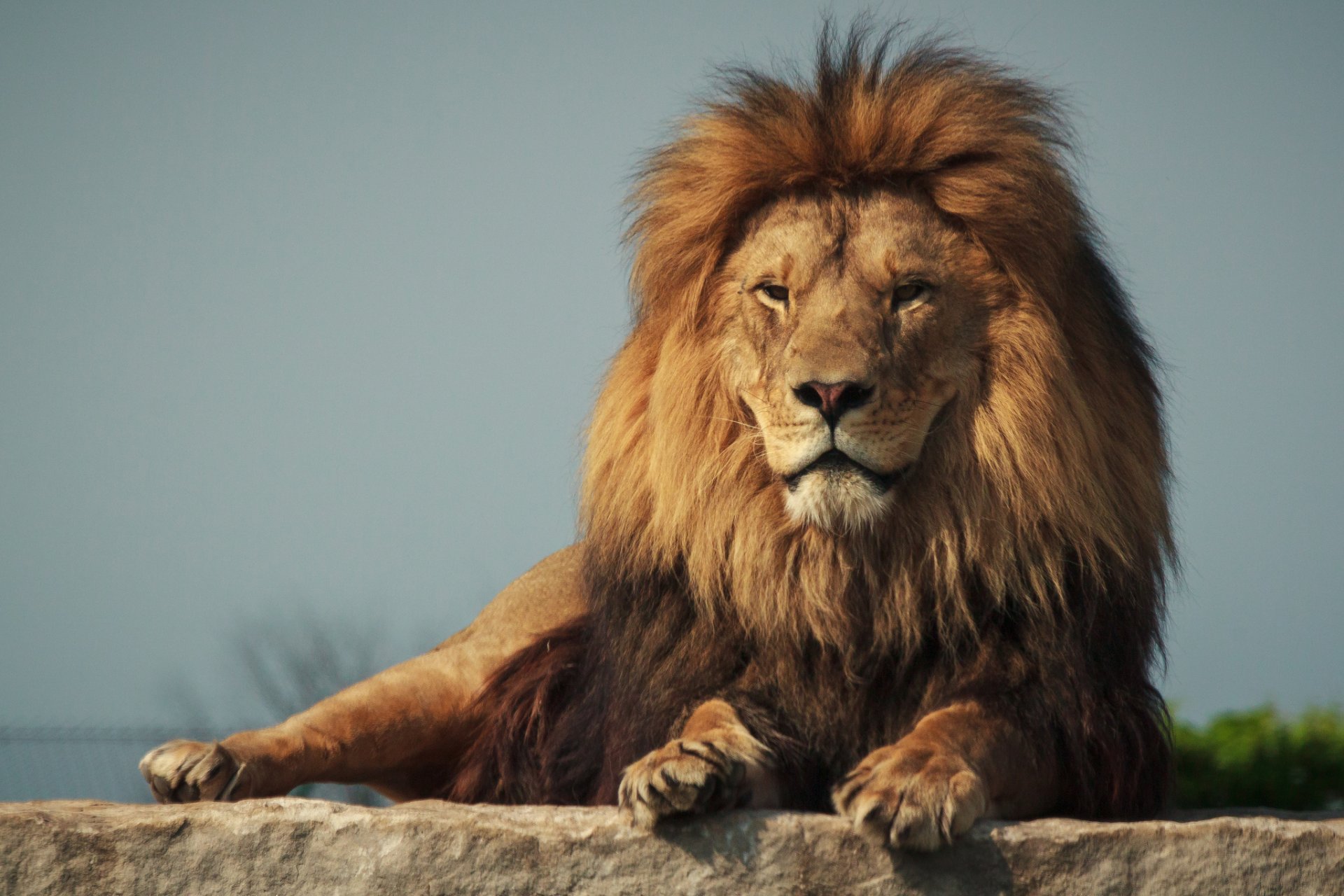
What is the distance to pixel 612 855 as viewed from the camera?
2588 millimetres

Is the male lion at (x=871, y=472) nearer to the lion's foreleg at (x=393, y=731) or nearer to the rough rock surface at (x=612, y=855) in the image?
the lion's foreleg at (x=393, y=731)

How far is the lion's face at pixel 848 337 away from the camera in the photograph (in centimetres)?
295

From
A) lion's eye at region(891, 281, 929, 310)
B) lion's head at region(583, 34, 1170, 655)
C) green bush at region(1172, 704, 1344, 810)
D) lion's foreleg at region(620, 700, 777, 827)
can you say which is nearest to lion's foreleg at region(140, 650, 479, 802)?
lion's head at region(583, 34, 1170, 655)

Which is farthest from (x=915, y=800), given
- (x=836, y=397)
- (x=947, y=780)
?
(x=836, y=397)

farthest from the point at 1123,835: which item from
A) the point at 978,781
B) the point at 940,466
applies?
the point at 940,466

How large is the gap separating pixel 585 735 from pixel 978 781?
1.23 metres

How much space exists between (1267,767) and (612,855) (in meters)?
5.18

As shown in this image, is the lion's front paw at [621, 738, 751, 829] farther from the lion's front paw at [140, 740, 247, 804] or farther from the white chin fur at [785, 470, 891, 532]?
the lion's front paw at [140, 740, 247, 804]

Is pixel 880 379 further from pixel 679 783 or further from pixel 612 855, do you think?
pixel 612 855

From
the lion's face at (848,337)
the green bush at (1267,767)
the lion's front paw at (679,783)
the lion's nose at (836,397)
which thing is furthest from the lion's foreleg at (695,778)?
the green bush at (1267,767)

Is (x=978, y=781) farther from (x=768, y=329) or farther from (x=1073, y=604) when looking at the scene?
(x=768, y=329)

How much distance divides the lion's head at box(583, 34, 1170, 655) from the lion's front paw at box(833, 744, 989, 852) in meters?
0.50

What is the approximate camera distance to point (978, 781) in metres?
2.59

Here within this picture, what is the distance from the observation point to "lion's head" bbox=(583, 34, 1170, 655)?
9.96 ft
